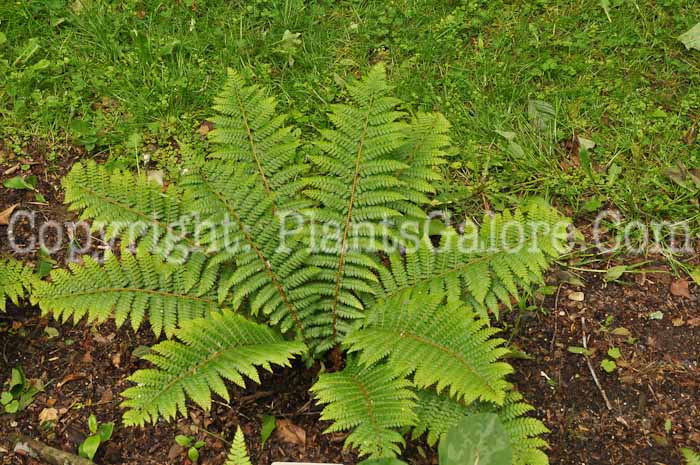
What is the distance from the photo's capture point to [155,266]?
286 cm

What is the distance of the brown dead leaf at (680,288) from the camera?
3.39 m

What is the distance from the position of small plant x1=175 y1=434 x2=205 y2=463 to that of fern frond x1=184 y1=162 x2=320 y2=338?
0.60 meters

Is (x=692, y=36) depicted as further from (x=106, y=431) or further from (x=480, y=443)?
(x=106, y=431)

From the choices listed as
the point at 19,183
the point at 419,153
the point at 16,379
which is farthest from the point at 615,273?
the point at 19,183

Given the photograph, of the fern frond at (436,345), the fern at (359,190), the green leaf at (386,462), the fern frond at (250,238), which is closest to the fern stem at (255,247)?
the fern frond at (250,238)

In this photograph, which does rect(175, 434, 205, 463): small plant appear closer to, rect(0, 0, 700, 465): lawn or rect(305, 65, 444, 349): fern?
rect(0, 0, 700, 465): lawn

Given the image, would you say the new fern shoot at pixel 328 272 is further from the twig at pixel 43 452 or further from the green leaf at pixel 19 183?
the green leaf at pixel 19 183

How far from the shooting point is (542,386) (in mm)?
3123

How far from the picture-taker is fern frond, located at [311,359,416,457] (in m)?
2.48

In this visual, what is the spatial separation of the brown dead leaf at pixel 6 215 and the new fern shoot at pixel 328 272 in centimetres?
68

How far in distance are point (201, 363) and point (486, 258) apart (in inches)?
A: 47.9

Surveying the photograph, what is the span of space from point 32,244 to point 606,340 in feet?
9.36

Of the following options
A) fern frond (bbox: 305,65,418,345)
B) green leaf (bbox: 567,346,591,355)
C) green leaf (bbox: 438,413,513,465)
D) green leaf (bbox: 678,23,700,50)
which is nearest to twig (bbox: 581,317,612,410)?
green leaf (bbox: 567,346,591,355)

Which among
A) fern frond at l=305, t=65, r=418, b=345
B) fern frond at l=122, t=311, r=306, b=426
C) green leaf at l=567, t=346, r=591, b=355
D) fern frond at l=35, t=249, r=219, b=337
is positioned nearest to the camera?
fern frond at l=122, t=311, r=306, b=426
